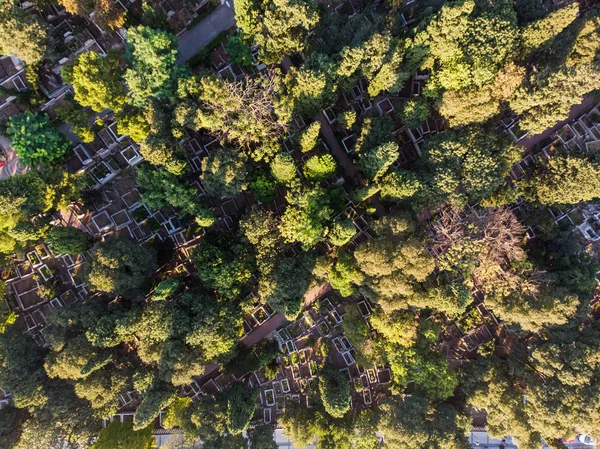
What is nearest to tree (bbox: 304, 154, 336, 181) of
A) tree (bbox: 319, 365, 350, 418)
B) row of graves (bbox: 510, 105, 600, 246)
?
tree (bbox: 319, 365, 350, 418)

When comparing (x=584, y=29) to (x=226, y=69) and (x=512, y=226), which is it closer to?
(x=512, y=226)

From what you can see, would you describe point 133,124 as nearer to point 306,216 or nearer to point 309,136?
point 309,136

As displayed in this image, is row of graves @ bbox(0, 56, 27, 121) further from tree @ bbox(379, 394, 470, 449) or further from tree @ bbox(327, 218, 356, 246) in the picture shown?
tree @ bbox(379, 394, 470, 449)

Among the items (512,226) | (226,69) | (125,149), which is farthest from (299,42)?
(512,226)

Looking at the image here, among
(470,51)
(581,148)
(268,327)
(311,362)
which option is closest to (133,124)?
(268,327)

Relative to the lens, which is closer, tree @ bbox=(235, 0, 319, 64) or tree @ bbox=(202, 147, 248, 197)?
tree @ bbox=(235, 0, 319, 64)

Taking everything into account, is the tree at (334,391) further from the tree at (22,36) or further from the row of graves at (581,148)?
the tree at (22,36)
